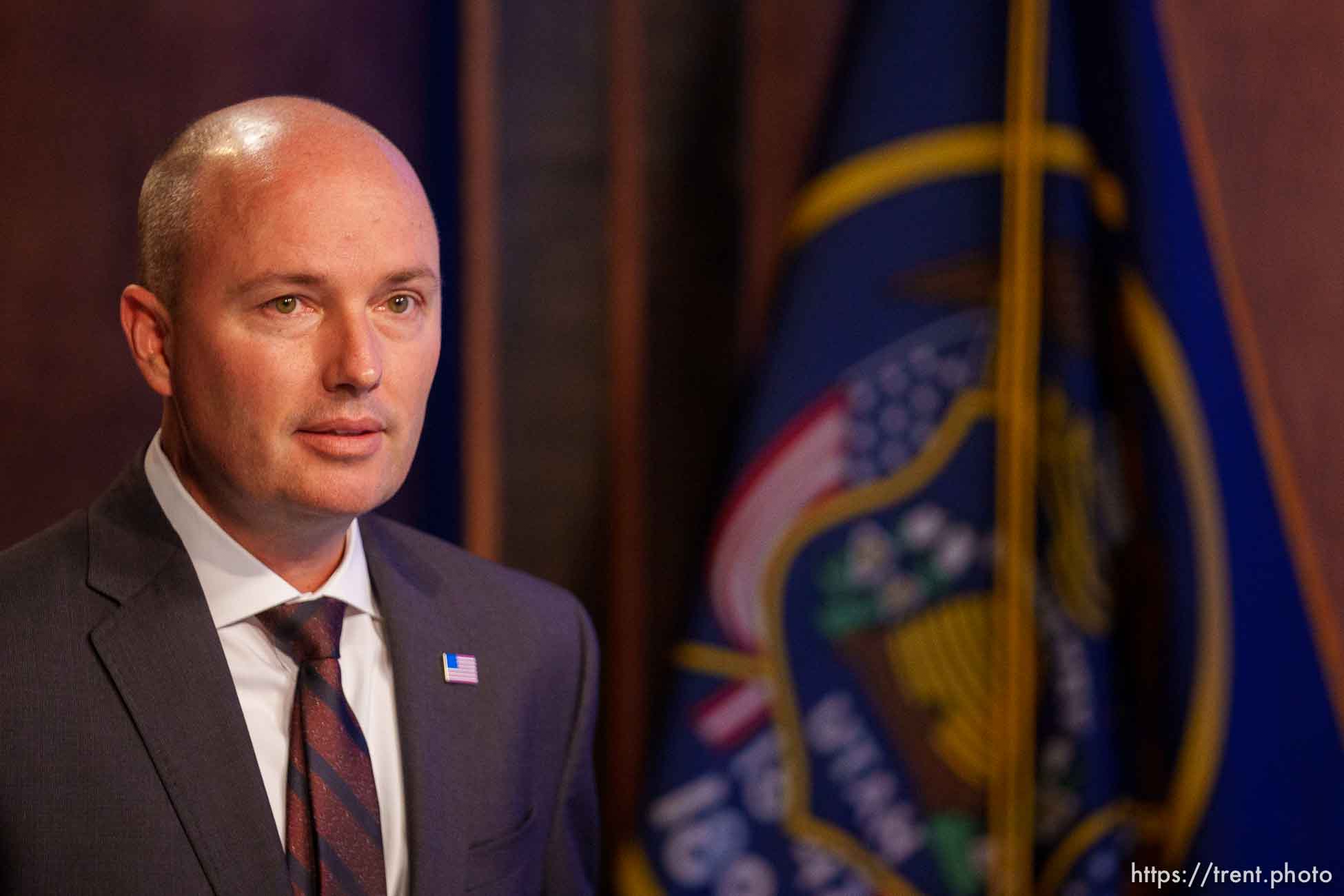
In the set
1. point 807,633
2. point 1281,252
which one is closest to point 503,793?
point 807,633

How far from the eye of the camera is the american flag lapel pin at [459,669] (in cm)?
116

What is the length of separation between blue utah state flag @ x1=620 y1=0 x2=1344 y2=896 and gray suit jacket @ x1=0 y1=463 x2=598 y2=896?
852 mm

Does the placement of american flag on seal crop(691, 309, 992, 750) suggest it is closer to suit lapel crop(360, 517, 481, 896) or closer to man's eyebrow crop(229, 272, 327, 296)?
suit lapel crop(360, 517, 481, 896)

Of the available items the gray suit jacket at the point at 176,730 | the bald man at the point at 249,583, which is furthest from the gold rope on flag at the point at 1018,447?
the bald man at the point at 249,583

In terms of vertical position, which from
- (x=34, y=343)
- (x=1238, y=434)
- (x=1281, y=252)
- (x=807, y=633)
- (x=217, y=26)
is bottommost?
(x=807, y=633)

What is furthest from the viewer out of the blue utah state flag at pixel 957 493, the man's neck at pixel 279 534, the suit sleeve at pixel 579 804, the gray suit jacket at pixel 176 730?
the blue utah state flag at pixel 957 493

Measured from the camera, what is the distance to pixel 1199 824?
1.93 meters

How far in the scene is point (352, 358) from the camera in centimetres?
97

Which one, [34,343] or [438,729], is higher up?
[34,343]

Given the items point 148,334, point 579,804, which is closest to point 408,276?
point 148,334

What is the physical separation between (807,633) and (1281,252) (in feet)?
3.21

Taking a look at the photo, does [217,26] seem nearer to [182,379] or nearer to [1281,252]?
[182,379]

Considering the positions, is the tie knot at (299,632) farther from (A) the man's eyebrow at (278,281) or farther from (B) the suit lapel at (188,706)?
(A) the man's eyebrow at (278,281)

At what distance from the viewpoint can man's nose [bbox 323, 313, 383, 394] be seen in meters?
0.97
